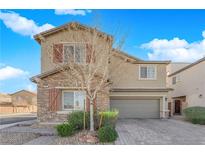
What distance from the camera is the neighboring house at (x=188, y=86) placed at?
2203cm

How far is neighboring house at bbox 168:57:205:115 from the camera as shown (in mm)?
22031

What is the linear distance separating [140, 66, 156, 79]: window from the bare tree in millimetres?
5684

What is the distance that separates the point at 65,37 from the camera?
16.9m

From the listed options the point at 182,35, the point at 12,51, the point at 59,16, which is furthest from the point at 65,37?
the point at 182,35

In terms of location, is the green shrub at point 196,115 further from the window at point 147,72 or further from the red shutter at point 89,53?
the red shutter at point 89,53

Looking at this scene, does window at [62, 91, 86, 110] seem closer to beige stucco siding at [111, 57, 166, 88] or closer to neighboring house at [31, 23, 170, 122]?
neighboring house at [31, 23, 170, 122]

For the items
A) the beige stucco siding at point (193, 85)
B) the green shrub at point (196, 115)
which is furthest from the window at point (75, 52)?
the beige stucco siding at point (193, 85)

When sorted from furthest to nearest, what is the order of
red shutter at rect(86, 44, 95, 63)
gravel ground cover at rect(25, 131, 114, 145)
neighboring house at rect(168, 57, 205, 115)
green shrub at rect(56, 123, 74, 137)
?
neighboring house at rect(168, 57, 205, 115) < red shutter at rect(86, 44, 95, 63) < green shrub at rect(56, 123, 74, 137) < gravel ground cover at rect(25, 131, 114, 145)

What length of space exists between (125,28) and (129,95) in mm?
9756

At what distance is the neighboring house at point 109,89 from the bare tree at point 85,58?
3.3 inches

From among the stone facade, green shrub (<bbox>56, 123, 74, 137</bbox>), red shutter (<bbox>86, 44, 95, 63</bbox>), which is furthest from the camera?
the stone facade

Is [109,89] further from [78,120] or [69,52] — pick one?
[78,120]

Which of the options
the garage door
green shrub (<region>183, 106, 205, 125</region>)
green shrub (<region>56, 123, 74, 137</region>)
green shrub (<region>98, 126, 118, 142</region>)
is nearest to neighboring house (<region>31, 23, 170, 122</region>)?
the garage door

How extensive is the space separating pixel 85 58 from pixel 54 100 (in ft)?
15.5
